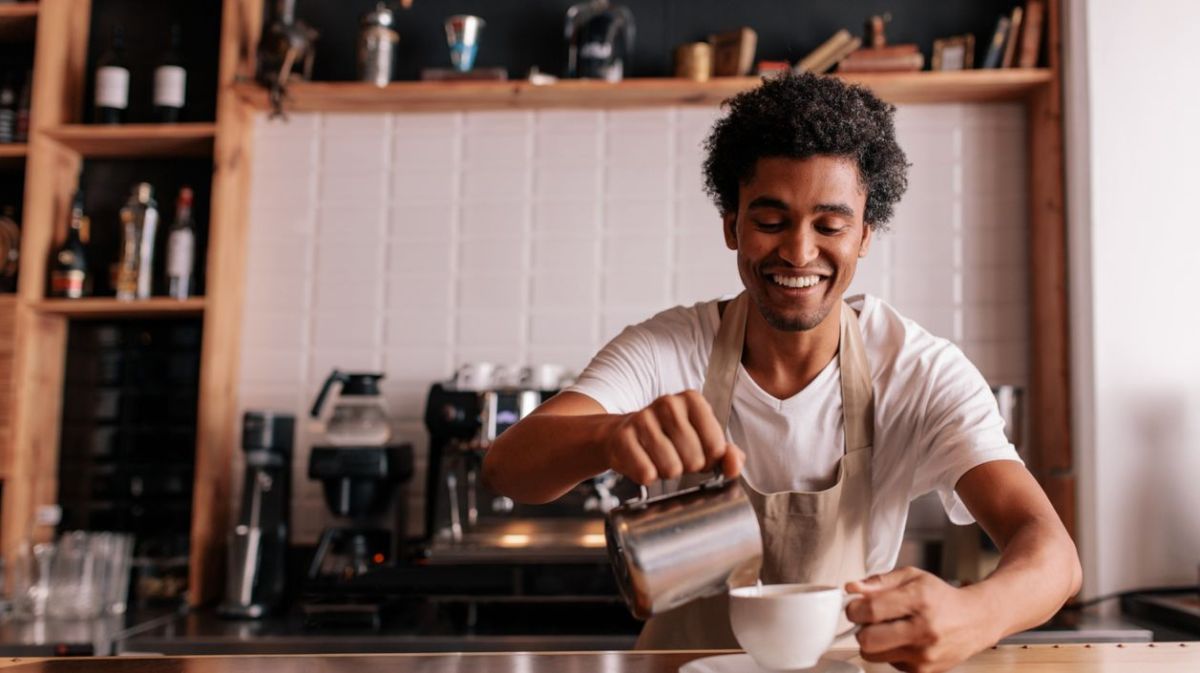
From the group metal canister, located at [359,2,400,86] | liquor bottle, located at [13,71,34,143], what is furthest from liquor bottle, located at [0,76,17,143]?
metal canister, located at [359,2,400,86]

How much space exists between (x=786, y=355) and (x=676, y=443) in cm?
55

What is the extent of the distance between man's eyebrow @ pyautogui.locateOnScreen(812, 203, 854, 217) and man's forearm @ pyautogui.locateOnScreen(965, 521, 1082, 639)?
432mm

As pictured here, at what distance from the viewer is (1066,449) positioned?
2633 mm

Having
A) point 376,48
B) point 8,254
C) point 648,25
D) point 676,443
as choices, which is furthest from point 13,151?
point 676,443

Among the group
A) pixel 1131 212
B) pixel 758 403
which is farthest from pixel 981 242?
pixel 758 403

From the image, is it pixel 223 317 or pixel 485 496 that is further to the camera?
pixel 223 317

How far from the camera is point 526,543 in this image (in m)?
2.42

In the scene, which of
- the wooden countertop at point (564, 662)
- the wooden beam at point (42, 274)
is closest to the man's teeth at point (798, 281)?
the wooden countertop at point (564, 662)

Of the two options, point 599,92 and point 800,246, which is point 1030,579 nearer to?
point 800,246

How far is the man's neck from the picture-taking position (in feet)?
5.00

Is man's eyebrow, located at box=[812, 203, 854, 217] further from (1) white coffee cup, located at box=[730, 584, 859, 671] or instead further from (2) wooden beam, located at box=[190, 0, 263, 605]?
(2) wooden beam, located at box=[190, 0, 263, 605]

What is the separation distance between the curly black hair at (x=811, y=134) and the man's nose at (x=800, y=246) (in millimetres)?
111

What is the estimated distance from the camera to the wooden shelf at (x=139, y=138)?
283 centimetres

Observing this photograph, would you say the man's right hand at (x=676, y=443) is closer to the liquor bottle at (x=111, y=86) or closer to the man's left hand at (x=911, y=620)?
the man's left hand at (x=911, y=620)
